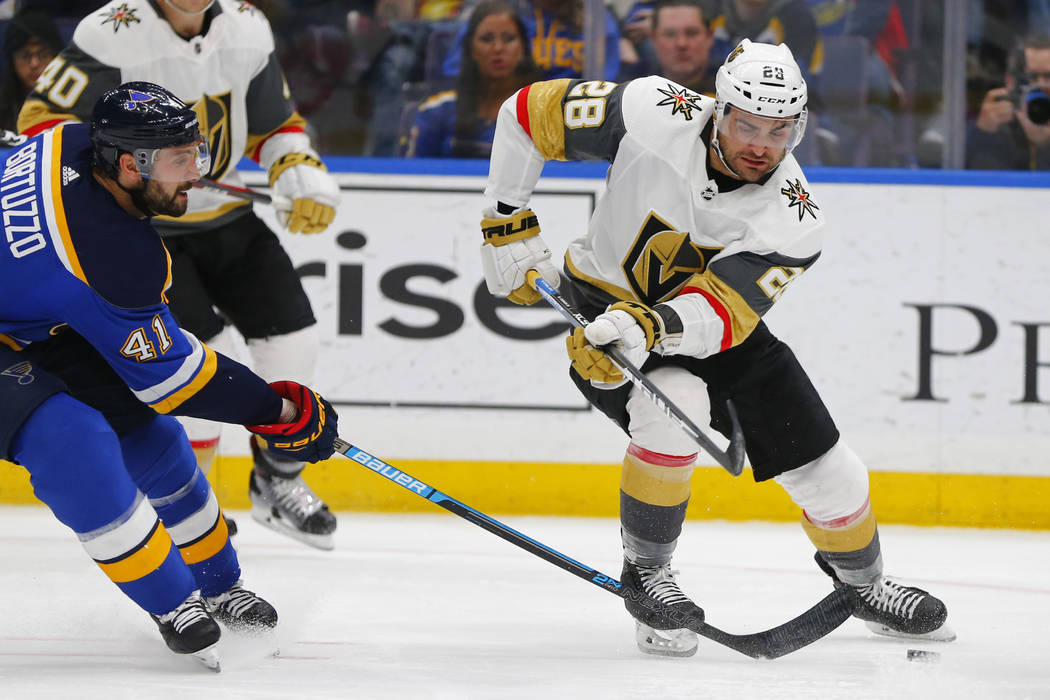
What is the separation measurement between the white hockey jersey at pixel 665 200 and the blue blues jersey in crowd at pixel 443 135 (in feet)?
4.30

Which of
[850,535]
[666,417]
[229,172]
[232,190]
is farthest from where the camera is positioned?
[229,172]

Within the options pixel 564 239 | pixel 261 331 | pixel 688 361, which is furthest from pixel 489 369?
pixel 688 361

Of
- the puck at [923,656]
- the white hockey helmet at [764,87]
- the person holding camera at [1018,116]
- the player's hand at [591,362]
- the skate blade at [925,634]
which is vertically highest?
the white hockey helmet at [764,87]

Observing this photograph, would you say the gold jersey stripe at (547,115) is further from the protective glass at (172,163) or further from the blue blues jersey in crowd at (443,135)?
the blue blues jersey in crowd at (443,135)

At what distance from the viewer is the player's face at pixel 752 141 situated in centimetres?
242

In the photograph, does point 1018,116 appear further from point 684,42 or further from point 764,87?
point 764,87

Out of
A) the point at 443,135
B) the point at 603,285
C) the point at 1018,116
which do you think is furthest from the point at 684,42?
the point at 603,285

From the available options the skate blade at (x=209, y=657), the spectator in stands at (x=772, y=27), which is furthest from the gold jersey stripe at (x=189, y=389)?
the spectator in stands at (x=772, y=27)

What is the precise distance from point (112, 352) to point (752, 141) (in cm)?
113

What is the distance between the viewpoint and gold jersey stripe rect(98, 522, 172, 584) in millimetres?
2268

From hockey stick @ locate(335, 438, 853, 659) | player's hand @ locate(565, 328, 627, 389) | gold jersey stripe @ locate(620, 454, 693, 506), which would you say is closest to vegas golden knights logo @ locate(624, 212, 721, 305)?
player's hand @ locate(565, 328, 627, 389)

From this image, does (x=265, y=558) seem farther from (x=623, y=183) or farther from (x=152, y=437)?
(x=623, y=183)

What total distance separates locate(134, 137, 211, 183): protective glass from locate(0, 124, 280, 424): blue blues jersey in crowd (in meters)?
0.08

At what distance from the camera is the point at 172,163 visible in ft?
7.61
